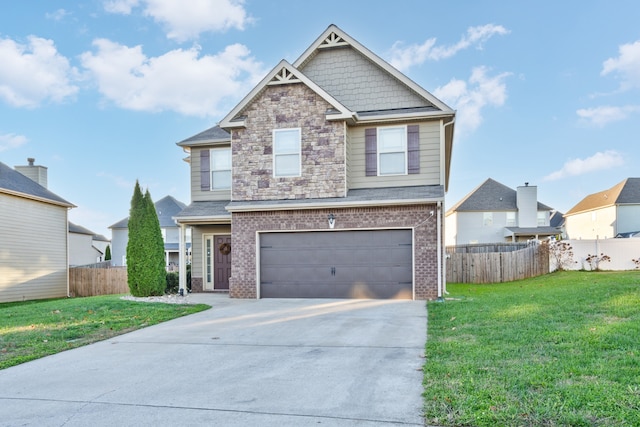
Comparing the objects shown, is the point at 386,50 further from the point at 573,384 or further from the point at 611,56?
the point at 573,384

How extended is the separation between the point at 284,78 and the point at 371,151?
351 cm

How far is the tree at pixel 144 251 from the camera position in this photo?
44.4 feet

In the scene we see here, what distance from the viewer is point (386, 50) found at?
630 inches

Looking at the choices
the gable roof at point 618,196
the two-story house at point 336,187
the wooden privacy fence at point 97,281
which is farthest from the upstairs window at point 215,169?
the gable roof at point 618,196

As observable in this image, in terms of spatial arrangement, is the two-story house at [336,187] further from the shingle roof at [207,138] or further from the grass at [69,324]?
the grass at [69,324]

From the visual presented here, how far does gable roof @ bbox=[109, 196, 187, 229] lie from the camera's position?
103 ft

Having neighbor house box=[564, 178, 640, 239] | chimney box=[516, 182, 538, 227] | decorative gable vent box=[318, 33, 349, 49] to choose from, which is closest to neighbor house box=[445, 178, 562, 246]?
chimney box=[516, 182, 538, 227]

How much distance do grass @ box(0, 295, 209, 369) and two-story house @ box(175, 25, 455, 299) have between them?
9.90ft

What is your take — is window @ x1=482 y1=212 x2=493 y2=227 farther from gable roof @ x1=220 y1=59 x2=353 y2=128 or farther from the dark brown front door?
the dark brown front door

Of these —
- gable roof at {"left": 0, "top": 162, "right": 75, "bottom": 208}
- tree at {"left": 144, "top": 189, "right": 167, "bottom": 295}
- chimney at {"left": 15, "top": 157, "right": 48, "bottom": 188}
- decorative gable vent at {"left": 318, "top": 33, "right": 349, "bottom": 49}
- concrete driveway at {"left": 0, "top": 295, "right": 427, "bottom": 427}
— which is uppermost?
decorative gable vent at {"left": 318, "top": 33, "right": 349, "bottom": 49}

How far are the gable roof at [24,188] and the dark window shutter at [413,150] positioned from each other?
1534cm

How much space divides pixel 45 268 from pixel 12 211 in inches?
122

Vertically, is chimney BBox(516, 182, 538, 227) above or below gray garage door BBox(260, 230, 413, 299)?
above

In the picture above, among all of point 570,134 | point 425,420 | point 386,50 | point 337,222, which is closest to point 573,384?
point 425,420
